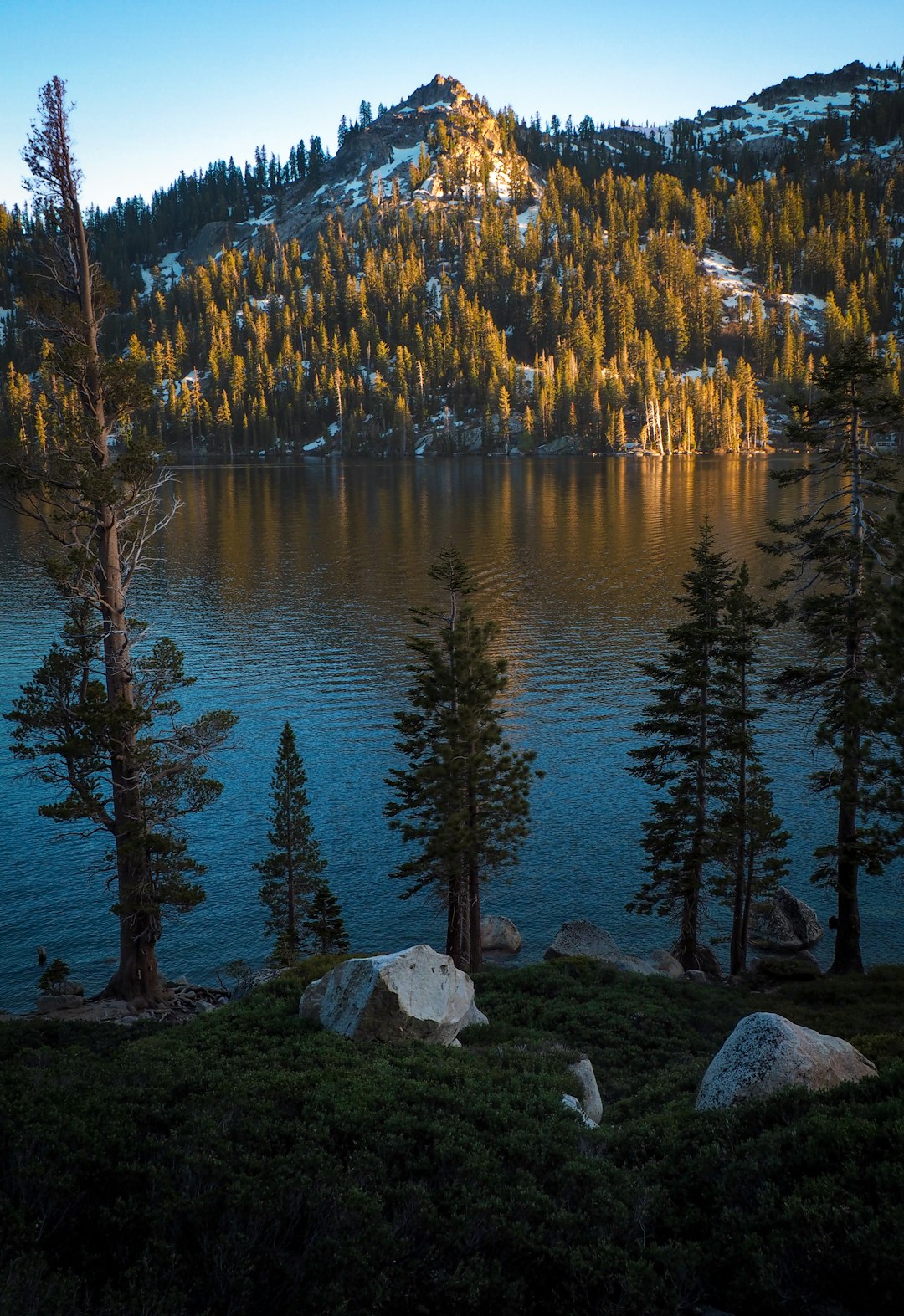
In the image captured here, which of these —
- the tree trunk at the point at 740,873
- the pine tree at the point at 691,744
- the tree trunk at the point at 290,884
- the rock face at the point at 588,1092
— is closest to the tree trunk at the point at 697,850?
the pine tree at the point at 691,744

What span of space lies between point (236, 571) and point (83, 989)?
2794 inches

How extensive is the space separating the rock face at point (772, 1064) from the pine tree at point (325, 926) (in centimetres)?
2104

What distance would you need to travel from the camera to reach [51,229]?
70.1 ft

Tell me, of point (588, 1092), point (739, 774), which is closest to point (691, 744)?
point (739, 774)

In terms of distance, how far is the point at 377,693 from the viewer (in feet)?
197

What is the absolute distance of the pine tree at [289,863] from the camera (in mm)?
33031

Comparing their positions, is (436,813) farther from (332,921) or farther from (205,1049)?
(205,1049)

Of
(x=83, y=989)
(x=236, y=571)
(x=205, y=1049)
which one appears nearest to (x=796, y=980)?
(x=205, y=1049)

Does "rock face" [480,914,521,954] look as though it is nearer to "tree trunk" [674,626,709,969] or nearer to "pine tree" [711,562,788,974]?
"tree trunk" [674,626,709,969]

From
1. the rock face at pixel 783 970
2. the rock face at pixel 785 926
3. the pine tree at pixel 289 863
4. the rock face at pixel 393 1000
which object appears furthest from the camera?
the rock face at pixel 785 926

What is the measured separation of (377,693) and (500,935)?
Result: 27363 millimetres

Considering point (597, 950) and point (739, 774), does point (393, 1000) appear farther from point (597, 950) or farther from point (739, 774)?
point (739, 774)

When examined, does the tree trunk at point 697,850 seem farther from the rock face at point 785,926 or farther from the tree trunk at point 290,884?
the tree trunk at point 290,884

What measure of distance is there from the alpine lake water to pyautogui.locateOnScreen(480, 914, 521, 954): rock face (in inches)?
28.1
